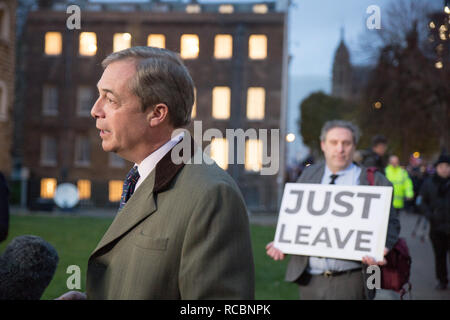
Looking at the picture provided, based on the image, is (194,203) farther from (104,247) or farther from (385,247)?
(385,247)

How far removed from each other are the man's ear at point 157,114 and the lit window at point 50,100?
32206mm

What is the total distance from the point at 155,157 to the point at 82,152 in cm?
3191

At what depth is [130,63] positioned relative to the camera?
212 centimetres

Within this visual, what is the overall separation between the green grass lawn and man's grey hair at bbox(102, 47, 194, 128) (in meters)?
2.82

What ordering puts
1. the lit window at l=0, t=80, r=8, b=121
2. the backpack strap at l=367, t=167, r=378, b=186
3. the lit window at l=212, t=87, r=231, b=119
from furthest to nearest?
the lit window at l=212, t=87, r=231, b=119, the lit window at l=0, t=80, r=8, b=121, the backpack strap at l=367, t=167, r=378, b=186

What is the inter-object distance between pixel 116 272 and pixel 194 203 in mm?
379

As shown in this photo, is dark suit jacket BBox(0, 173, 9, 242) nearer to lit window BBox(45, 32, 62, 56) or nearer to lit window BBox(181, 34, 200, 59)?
lit window BBox(181, 34, 200, 59)

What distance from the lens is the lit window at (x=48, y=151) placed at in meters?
33.0

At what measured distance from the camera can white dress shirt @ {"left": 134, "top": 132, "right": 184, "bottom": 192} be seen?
2.15 m

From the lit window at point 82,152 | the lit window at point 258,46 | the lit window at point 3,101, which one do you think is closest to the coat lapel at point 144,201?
the lit window at point 3,101

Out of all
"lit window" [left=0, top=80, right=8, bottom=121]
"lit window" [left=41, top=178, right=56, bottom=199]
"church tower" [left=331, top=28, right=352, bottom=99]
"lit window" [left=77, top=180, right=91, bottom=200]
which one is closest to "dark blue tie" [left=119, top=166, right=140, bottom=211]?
"lit window" [left=0, top=80, right=8, bottom=121]

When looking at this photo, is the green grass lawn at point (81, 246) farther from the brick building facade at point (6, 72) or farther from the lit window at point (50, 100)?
the lit window at point (50, 100)

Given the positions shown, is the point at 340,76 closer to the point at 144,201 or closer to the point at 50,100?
the point at 50,100
